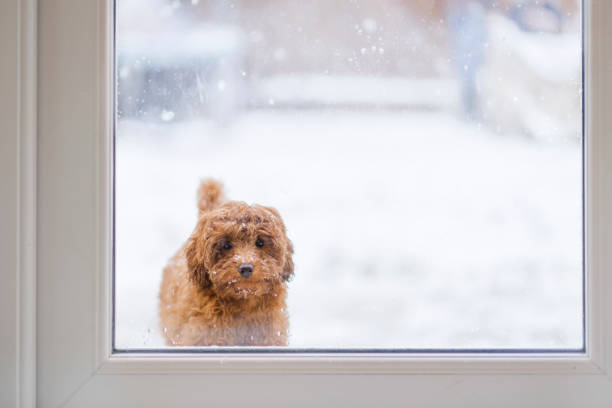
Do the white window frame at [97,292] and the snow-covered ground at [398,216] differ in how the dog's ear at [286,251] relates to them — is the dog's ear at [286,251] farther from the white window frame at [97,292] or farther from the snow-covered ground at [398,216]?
the white window frame at [97,292]

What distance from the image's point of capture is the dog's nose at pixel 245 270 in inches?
30.0

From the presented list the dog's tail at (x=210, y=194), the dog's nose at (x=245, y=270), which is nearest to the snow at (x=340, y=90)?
the dog's tail at (x=210, y=194)

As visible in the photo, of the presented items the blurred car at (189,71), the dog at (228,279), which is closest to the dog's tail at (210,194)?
the dog at (228,279)

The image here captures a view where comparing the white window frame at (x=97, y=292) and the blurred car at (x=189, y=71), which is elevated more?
the blurred car at (x=189, y=71)

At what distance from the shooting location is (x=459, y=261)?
81cm

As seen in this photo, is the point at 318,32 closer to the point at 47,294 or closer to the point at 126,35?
the point at 126,35

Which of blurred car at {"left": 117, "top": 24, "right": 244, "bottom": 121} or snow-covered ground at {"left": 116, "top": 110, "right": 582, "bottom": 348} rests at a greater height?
blurred car at {"left": 117, "top": 24, "right": 244, "bottom": 121}

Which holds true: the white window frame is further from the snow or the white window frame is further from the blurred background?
the snow

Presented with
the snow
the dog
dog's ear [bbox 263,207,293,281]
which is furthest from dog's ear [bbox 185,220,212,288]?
the snow

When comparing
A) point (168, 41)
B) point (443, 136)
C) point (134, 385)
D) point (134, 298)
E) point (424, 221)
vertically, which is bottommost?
point (134, 385)

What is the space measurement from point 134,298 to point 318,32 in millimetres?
509

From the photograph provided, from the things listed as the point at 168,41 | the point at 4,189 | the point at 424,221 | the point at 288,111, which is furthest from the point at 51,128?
the point at 424,221

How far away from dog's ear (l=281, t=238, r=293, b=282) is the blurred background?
0.02 meters

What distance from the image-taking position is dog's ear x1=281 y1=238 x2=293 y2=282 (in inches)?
31.0
